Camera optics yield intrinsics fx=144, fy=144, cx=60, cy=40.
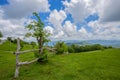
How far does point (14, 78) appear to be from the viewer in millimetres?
17312

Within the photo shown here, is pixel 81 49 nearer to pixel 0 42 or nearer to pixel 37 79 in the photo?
pixel 37 79

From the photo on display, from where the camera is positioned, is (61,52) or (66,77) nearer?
(66,77)

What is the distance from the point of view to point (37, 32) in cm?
2456

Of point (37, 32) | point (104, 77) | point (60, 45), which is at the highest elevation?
point (37, 32)

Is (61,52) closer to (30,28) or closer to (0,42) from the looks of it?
(30,28)

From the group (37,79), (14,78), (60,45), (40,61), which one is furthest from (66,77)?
(60,45)

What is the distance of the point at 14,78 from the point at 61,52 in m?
20.5

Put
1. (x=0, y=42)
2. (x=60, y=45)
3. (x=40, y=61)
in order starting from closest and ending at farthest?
(x=40, y=61)
(x=60, y=45)
(x=0, y=42)

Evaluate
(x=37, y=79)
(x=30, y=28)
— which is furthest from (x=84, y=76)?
(x=30, y=28)

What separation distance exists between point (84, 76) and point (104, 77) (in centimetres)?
227

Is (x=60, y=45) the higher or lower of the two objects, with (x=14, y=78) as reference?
higher

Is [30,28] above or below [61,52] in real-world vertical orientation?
above

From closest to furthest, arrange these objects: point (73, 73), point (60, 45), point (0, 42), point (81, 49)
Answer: point (73, 73)
point (60, 45)
point (81, 49)
point (0, 42)

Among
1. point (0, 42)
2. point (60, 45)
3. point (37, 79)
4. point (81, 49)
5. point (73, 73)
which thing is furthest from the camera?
point (0, 42)
